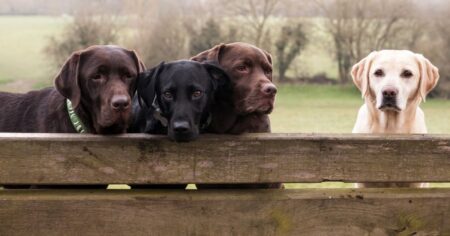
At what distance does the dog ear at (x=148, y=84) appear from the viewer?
3.90 metres

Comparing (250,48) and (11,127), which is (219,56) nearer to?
(250,48)

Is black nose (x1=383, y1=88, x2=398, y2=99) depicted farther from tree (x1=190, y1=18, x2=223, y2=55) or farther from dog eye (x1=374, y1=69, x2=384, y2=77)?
tree (x1=190, y1=18, x2=223, y2=55)

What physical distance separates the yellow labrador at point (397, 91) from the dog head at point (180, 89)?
1.77 meters

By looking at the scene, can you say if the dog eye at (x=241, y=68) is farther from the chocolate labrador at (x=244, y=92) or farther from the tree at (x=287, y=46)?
the tree at (x=287, y=46)

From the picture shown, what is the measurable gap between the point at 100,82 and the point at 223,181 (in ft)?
3.92

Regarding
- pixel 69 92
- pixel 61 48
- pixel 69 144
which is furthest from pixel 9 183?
pixel 61 48

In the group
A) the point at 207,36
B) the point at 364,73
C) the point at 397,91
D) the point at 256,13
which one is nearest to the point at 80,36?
the point at 207,36

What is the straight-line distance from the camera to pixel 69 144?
297 cm

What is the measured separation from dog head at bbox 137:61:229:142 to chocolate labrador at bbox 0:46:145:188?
13 centimetres

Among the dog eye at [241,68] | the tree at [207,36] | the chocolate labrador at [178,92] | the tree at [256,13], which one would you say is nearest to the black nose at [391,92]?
the dog eye at [241,68]

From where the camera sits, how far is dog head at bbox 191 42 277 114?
13.5 feet

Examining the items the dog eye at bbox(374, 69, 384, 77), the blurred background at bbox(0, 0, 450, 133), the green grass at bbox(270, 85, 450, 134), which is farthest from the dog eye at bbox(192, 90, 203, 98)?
the blurred background at bbox(0, 0, 450, 133)

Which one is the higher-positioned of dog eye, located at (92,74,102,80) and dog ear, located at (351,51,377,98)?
dog ear, located at (351,51,377,98)

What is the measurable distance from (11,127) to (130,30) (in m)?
49.8
